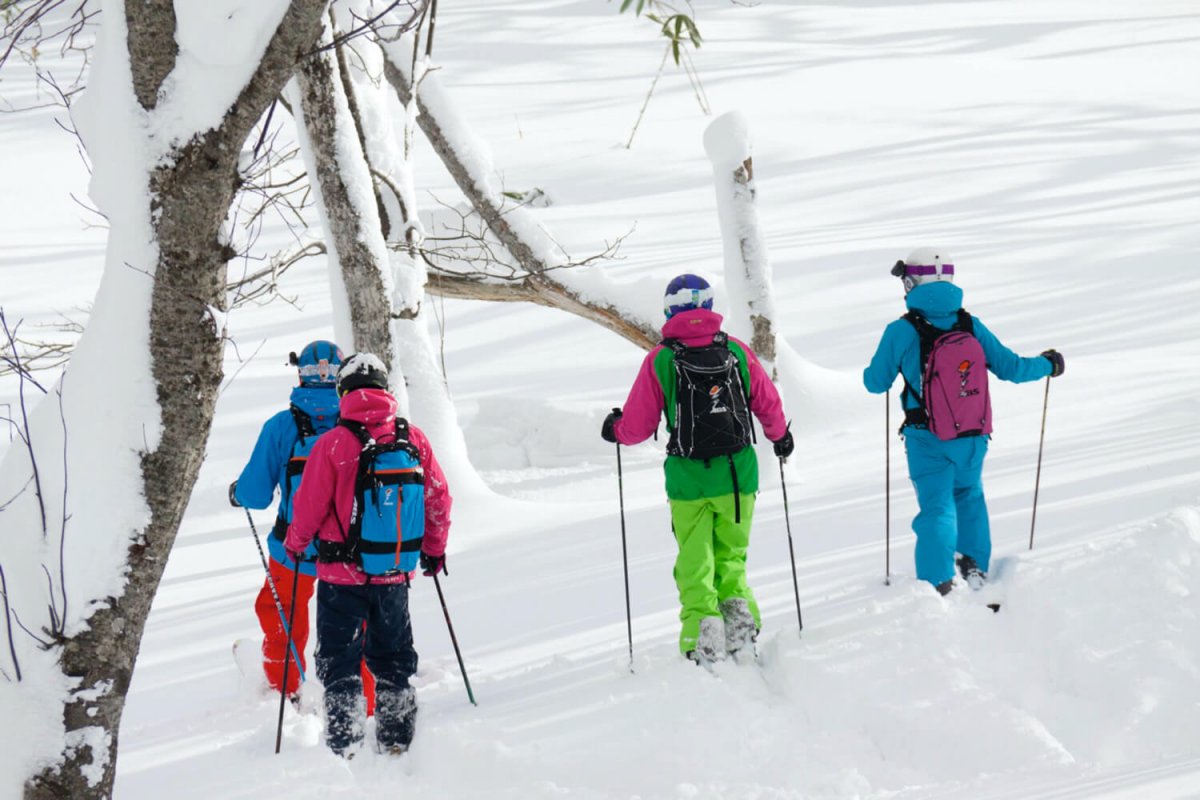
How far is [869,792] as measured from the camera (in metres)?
4.02

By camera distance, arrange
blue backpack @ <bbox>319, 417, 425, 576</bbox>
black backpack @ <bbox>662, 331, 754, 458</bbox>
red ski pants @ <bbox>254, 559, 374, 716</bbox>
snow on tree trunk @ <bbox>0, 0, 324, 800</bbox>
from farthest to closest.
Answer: red ski pants @ <bbox>254, 559, 374, 716</bbox>, black backpack @ <bbox>662, 331, 754, 458</bbox>, blue backpack @ <bbox>319, 417, 425, 576</bbox>, snow on tree trunk @ <bbox>0, 0, 324, 800</bbox>

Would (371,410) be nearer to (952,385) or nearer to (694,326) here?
(694,326)

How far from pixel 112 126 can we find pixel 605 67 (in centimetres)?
A: 2779

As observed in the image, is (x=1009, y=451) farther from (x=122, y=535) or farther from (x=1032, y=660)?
(x=122, y=535)

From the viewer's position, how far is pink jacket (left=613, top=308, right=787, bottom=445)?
4.89 meters

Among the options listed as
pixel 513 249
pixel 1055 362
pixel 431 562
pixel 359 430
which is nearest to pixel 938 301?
pixel 1055 362

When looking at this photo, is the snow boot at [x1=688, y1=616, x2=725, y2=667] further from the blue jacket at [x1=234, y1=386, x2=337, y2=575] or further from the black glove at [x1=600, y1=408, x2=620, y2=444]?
the blue jacket at [x1=234, y1=386, x2=337, y2=575]

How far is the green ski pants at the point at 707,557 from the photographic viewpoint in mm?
4969

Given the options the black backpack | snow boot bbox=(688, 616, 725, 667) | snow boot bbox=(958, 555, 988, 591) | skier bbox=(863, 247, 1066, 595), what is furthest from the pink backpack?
snow boot bbox=(688, 616, 725, 667)

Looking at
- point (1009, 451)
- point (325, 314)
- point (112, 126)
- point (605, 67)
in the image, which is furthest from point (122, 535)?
point (605, 67)

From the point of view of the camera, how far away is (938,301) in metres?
5.39

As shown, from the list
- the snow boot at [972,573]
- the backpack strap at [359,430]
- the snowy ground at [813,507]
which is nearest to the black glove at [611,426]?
the snowy ground at [813,507]

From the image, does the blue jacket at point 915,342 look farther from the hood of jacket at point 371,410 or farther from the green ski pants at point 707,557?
the hood of jacket at point 371,410

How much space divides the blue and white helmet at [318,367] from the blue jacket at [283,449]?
0.03 metres
